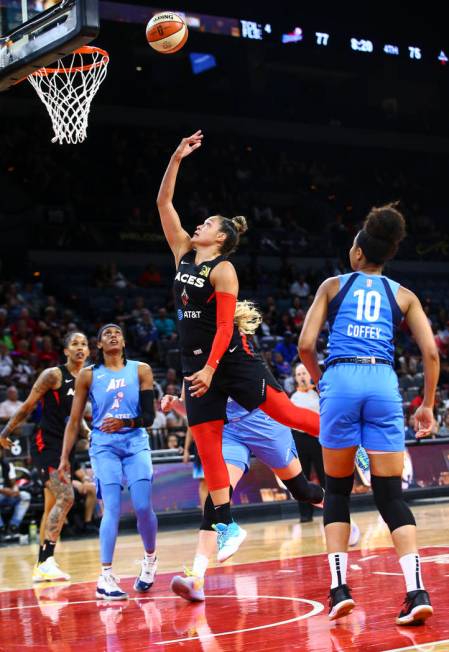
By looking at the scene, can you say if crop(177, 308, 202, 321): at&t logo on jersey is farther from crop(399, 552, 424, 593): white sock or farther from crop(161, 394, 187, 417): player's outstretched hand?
crop(399, 552, 424, 593): white sock

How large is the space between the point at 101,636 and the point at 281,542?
18.0ft

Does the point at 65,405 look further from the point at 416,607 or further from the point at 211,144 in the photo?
the point at 211,144

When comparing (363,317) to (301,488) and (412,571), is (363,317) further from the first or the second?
(301,488)

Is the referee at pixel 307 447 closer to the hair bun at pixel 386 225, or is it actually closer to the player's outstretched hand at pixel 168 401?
the player's outstretched hand at pixel 168 401

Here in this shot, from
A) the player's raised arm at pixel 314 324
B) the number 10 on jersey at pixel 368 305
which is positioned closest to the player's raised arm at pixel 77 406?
the player's raised arm at pixel 314 324

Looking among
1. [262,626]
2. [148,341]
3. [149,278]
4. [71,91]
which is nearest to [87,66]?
[71,91]

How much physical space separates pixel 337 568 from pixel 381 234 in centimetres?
190

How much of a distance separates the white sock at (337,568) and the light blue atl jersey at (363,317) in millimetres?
1094

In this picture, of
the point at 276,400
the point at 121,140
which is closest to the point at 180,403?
the point at 276,400

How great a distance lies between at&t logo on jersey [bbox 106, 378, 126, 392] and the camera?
7.77 m

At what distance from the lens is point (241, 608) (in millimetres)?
6422

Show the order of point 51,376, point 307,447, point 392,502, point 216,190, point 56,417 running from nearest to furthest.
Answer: point 392,502
point 51,376
point 56,417
point 307,447
point 216,190

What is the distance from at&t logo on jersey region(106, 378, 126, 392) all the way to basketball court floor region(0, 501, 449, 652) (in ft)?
5.11

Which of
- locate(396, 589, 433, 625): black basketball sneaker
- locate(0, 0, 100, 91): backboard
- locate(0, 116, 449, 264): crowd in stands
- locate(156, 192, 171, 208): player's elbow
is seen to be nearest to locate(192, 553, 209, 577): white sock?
locate(396, 589, 433, 625): black basketball sneaker
